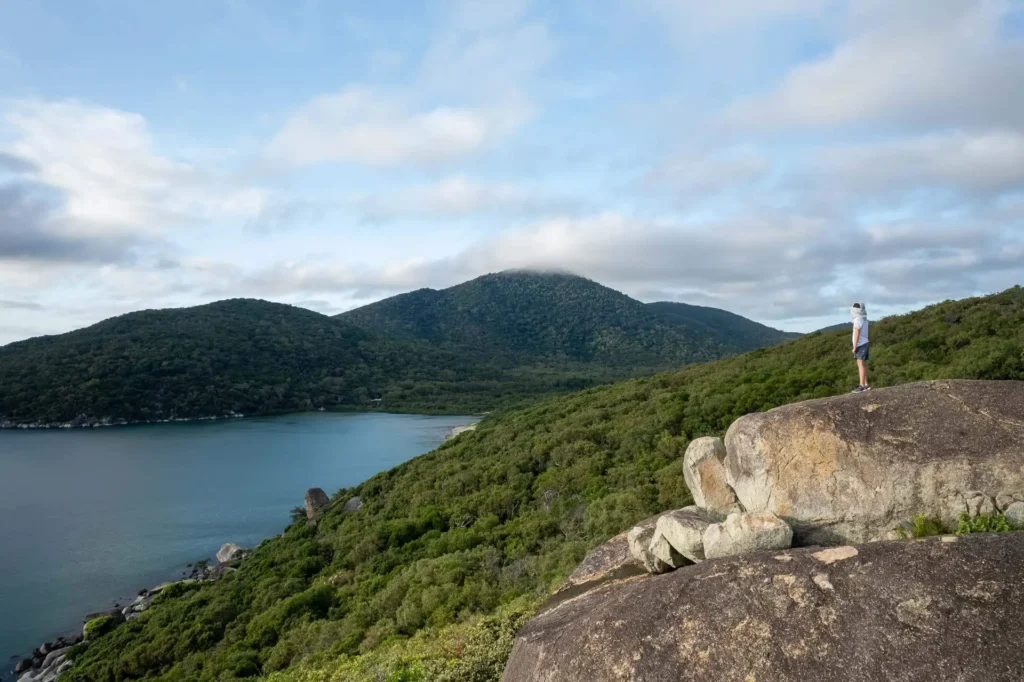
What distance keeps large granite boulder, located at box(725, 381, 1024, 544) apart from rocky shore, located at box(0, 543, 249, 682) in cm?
3124

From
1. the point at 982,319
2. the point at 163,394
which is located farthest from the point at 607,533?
the point at 163,394

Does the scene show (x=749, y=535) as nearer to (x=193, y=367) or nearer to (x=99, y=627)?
(x=99, y=627)

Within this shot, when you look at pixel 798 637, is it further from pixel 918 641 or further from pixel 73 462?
pixel 73 462

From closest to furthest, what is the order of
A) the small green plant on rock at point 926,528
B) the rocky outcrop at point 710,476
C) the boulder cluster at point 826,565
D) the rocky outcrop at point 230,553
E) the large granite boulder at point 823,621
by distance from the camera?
the large granite boulder at point 823,621, the boulder cluster at point 826,565, the small green plant on rock at point 926,528, the rocky outcrop at point 710,476, the rocky outcrop at point 230,553

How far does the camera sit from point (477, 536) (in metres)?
20.4

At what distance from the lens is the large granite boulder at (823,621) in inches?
195

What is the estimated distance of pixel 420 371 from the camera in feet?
524

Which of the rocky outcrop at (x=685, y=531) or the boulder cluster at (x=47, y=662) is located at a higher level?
the rocky outcrop at (x=685, y=531)

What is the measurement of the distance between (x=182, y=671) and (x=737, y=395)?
22.5 m

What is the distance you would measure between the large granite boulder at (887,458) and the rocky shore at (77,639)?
102 ft

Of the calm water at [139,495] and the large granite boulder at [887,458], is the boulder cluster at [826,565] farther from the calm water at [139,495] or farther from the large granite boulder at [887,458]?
the calm water at [139,495]

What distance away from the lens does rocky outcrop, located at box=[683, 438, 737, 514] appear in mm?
9016

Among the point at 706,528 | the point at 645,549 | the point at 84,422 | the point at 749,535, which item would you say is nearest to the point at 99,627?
the point at 645,549

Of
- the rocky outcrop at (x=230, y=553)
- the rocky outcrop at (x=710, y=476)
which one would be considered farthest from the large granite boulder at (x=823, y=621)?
the rocky outcrop at (x=230, y=553)
